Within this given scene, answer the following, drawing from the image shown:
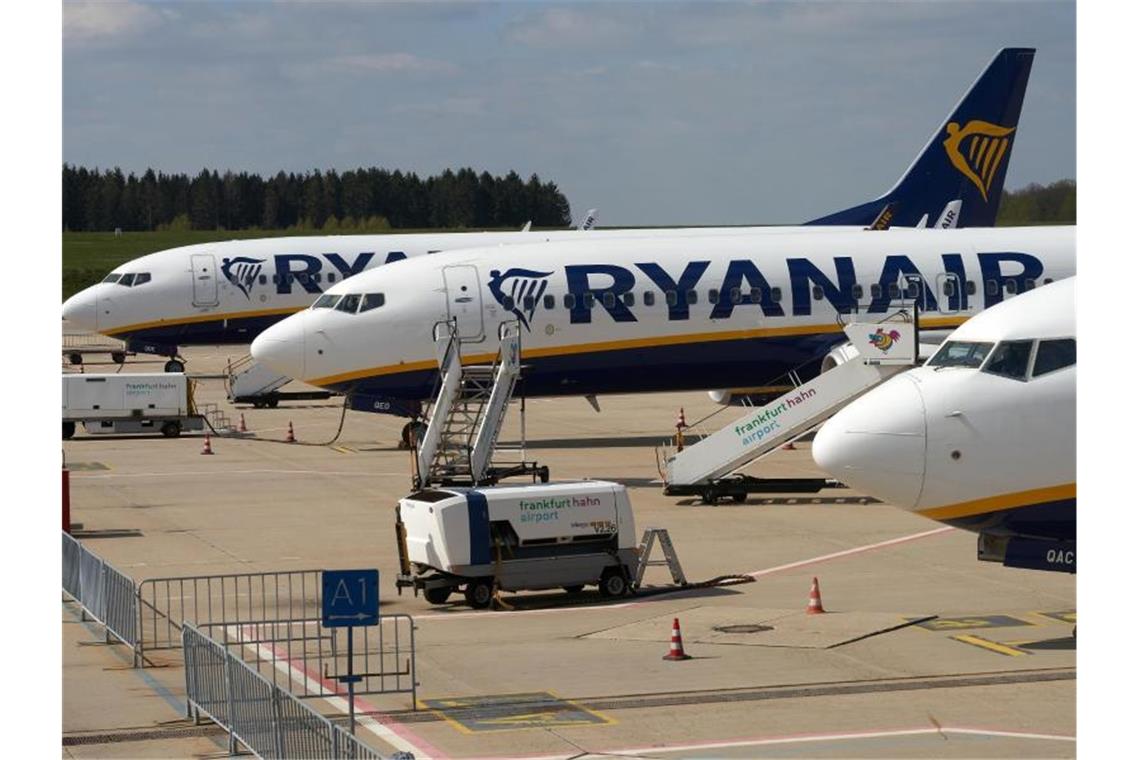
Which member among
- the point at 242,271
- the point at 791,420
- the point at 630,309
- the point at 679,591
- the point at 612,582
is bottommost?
the point at 679,591

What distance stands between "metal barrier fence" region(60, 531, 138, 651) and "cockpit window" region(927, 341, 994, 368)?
34.5ft

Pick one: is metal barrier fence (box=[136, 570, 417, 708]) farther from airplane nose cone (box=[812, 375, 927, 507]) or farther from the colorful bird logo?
the colorful bird logo

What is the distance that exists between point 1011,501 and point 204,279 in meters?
43.2

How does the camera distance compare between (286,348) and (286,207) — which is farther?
(286,207)

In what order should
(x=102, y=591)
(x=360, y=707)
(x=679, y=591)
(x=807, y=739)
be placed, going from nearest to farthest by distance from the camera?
1. (x=807, y=739)
2. (x=360, y=707)
3. (x=102, y=591)
4. (x=679, y=591)

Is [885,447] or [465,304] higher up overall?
[465,304]

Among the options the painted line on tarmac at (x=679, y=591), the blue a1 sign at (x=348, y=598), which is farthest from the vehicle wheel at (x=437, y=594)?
the blue a1 sign at (x=348, y=598)

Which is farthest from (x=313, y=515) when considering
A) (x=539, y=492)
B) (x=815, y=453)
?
(x=815, y=453)

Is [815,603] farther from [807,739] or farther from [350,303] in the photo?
[350,303]

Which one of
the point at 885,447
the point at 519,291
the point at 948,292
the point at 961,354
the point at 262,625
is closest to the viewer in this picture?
the point at 885,447

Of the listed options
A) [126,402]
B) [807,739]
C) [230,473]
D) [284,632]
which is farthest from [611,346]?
[807,739]

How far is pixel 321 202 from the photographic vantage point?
6998 inches

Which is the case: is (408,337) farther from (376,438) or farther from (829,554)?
(829,554)
